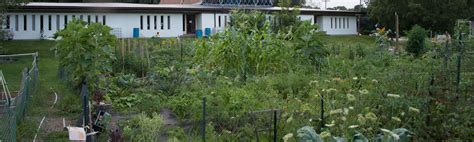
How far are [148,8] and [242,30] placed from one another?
21664 millimetres

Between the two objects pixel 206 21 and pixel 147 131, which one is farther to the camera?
pixel 206 21

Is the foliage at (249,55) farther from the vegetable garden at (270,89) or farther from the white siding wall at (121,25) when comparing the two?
the white siding wall at (121,25)

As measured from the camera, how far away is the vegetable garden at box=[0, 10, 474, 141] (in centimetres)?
558

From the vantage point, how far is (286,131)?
19.0 feet

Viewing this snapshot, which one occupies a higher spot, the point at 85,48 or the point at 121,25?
the point at 121,25

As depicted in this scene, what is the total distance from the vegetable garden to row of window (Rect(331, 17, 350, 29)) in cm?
2812

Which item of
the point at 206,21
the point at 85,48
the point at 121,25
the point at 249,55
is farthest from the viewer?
the point at 206,21

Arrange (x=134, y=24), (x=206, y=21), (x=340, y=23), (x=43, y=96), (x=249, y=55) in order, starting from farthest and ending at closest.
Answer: (x=340, y=23)
(x=206, y=21)
(x=134, y=24)
(x=249, y=55)
(x=43, y=96)

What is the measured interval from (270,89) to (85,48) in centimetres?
292

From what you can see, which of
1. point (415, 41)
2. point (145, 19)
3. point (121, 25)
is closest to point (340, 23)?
point (145, 19)

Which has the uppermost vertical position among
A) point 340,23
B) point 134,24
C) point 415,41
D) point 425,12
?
point 425,12

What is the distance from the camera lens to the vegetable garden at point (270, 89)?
5582mm

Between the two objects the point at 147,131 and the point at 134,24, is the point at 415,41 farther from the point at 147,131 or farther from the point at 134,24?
the point at 134,24

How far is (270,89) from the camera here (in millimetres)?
9008
